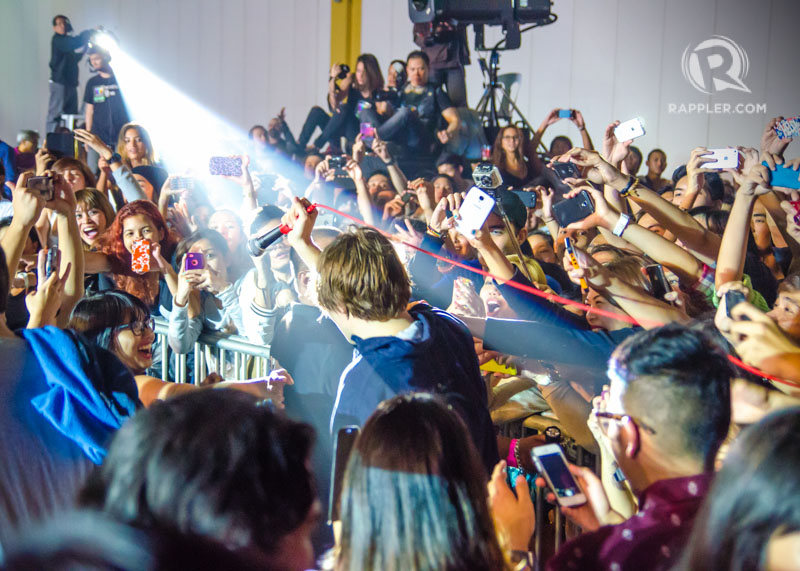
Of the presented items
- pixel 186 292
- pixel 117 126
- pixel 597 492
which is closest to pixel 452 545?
pixel 597 492

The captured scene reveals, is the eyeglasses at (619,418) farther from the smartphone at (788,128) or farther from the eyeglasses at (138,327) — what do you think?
the smartphone at (788,128)

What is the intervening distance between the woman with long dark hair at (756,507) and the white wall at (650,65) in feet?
22.7

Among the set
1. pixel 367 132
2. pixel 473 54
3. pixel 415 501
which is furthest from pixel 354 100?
pixel 415 501

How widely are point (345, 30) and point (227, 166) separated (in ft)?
17.0

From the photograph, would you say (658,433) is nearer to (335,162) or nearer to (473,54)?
(335,162)

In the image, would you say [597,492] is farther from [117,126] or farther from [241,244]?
[117,126]

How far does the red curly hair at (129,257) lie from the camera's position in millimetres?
3391

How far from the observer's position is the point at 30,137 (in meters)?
7.29

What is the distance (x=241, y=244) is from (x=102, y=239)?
70 cm

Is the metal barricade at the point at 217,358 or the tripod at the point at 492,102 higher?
the tripod at the point at 492,102

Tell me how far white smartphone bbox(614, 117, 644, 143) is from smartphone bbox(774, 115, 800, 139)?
810 mm

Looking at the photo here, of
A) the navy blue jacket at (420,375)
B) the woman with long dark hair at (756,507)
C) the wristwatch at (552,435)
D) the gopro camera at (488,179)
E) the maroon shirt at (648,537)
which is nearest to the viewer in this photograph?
the woman with long dark hair at (756,507)

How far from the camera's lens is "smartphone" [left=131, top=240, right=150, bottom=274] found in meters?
3.21

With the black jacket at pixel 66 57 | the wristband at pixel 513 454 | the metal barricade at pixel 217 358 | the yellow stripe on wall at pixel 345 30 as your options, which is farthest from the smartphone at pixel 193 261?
the black jacket at pixel 66 57
